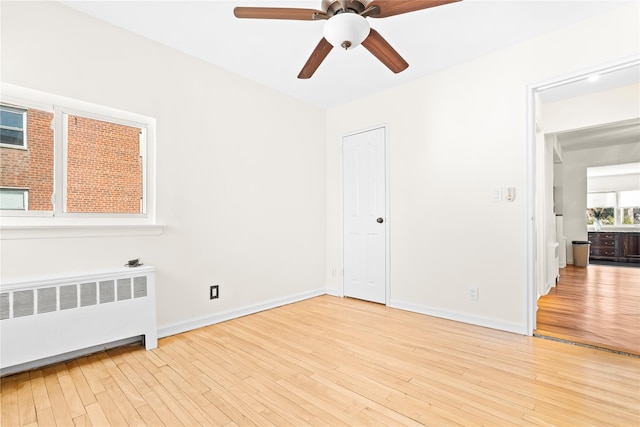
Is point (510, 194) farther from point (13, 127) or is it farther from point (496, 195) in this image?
point (13, 127)

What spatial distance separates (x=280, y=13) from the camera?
5.92ft

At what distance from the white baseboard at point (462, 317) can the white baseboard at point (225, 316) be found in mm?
1176

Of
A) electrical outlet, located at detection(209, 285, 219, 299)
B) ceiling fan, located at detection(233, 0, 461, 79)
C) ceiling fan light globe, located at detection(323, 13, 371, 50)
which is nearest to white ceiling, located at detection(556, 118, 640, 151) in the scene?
ceiling fan, located at detection(233, 0, 461, 79)

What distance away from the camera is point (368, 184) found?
3.88 m

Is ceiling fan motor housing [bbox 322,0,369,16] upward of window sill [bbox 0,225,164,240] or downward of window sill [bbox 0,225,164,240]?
upward

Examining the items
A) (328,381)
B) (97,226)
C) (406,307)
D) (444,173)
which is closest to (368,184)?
(444,173)

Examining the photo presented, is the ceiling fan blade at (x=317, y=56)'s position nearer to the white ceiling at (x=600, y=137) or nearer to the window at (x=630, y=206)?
the white ceiling at (x=600, y=137)

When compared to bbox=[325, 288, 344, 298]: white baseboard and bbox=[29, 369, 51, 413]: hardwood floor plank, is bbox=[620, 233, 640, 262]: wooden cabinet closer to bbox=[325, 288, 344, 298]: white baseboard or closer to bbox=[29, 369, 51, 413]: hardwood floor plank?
bbox=[325, 288, 344, 298]: white baseboard

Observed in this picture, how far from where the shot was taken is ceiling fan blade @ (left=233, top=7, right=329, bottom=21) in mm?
1776

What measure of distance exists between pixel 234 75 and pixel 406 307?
10.4 ft

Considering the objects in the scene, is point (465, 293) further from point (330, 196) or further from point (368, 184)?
point (330, 196)

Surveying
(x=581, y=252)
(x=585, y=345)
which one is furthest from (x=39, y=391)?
(x=581, y=252)

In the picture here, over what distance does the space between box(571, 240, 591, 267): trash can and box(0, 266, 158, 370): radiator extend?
26.2 ft

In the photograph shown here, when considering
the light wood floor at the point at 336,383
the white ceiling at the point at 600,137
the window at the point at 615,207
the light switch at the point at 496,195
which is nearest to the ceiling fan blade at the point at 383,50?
the light switch at the point at 496,195
